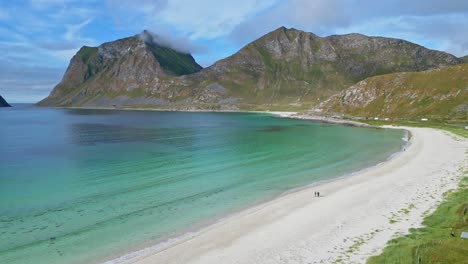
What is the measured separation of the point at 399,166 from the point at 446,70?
5763 inches

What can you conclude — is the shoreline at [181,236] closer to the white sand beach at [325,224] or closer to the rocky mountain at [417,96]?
the white sand beach at [325,224]

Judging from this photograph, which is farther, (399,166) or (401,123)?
(401,123)

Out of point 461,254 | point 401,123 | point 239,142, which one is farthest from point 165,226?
point 401,123

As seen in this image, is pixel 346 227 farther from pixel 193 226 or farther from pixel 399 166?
pixel 399 166

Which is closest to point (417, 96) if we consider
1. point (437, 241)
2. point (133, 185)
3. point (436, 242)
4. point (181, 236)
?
point (133, 185)

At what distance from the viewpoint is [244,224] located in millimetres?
32562

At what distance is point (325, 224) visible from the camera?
31812 millimetres

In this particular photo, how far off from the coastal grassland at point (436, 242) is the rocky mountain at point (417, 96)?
121 meters

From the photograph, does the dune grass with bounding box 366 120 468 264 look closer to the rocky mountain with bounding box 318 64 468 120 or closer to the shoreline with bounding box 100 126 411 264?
the shoreline with bounding box 100 126 411 264

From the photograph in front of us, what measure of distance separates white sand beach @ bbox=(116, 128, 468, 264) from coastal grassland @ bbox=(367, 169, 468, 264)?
106 centimetres

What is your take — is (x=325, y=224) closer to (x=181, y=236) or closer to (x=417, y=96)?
(x=181, y=236)

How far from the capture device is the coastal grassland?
2167 cm

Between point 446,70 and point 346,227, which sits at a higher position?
point 446,70

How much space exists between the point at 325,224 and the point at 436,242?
991 cm
